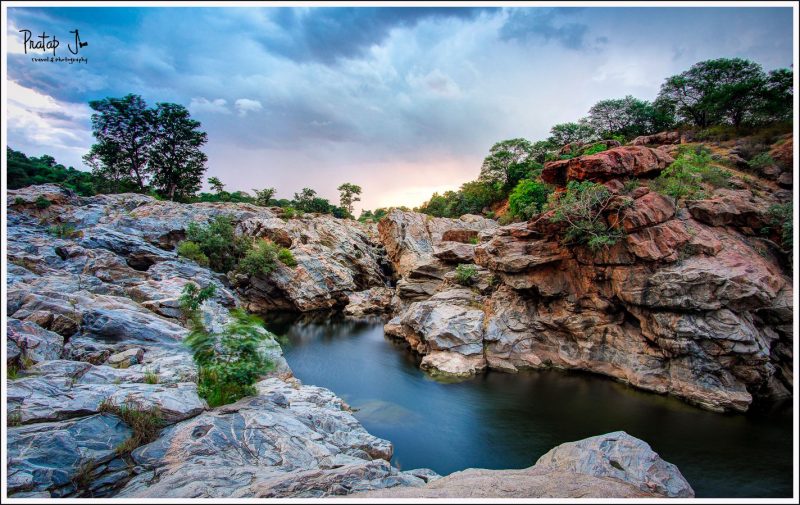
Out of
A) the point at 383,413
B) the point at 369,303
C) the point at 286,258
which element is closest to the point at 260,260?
the point at 286,258

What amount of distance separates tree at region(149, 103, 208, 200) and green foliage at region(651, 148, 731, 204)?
172ft

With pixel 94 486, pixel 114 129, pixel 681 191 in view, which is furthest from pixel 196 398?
pixel 114 129

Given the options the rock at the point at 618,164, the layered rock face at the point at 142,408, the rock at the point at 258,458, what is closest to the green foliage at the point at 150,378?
the layered rock face at the point at 142,408

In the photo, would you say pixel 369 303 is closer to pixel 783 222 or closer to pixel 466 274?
pixel 466 274

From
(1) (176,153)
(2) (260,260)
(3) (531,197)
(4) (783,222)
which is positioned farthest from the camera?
(1) (176,153)

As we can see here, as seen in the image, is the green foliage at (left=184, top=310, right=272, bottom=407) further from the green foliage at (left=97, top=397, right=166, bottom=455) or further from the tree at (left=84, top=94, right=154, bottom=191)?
the tree at (left=84, top=94, right=154, bottom=191)

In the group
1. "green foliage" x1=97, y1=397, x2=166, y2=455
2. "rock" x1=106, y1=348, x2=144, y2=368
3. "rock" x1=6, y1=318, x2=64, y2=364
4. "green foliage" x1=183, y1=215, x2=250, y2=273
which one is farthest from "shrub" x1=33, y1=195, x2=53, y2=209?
"green foliage" x1=97, y1=397, x2=166, y2=455

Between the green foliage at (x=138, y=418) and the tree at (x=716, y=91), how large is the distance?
41529 millimetres

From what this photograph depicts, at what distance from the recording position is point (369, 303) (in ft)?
114

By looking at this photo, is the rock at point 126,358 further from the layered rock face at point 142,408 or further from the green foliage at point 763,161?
the green foliage at point 763,161

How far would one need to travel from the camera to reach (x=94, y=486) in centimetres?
494

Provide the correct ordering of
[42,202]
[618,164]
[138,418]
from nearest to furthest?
[138,418] < [618,164] < [42,202]

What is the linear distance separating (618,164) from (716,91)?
19.9 metres

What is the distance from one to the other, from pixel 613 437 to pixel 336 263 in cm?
3212
